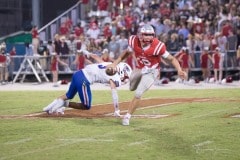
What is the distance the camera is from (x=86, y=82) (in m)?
13.2

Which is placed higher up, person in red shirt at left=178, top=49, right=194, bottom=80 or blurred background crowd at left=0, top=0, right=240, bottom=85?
blurred background crowd at left=0, top=0, right=240, bottom=85

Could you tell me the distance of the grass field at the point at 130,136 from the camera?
30.8 ft

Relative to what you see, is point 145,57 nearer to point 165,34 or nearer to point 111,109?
point 111,109

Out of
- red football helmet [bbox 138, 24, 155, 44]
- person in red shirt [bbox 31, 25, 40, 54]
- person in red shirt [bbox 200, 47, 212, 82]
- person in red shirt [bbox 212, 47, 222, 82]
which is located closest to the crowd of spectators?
person in red shirt [bbox 200, 47, 212, 82]

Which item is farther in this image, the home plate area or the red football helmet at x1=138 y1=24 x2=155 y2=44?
the home plate area

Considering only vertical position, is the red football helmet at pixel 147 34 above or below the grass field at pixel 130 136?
above

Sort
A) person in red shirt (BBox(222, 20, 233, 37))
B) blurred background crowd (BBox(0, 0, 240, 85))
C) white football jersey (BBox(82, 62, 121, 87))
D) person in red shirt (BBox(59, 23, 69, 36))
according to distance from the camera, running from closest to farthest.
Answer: white football jersey (BBox(82, 62, 121, 87)) < blurred background crowd (BBox(0, 0, 240, 85)) < person in red shirt (BBox(222, 20, 233, 37)) < person in red shirt (BBox(59, 23, 69, 36))

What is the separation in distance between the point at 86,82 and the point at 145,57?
148cm

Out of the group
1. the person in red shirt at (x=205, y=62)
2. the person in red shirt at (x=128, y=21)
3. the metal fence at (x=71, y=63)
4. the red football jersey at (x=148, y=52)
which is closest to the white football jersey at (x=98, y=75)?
the red football jersey at (x=148, y=52)

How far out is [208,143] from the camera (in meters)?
10.2

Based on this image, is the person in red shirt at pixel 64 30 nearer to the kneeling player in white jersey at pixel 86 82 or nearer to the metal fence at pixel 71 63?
the metal fence at pixel 71 63

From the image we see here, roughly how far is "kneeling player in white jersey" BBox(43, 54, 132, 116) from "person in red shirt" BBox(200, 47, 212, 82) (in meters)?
12.3

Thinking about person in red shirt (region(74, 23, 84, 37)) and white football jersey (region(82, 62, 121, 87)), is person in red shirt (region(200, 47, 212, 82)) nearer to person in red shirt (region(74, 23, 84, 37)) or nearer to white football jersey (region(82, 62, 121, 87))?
person in red shirt (region(74, 23, 84, 37))

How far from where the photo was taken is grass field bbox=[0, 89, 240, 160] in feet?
30.8
